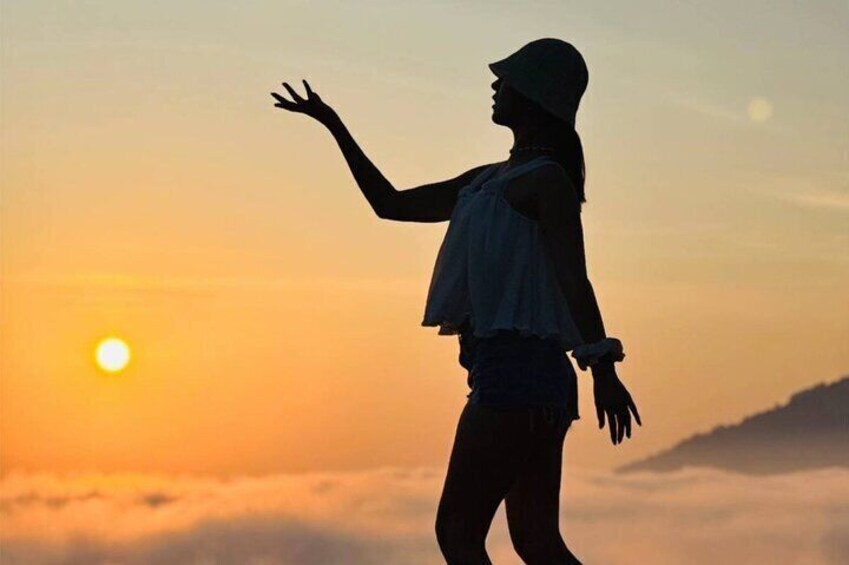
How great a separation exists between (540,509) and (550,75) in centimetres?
193

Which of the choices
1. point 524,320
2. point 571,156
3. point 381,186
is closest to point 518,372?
point 524,320

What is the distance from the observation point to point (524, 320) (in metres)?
9.45

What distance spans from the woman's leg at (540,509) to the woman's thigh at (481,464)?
0.16 metres

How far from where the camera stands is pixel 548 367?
31.3ft

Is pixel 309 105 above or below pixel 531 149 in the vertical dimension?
above

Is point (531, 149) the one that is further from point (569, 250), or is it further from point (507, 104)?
point (569, 250)

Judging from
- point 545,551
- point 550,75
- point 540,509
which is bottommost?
point 545,551

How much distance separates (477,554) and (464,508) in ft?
0.68

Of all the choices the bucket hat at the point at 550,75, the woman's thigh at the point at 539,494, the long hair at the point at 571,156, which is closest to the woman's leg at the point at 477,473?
the woman's thigh at the point at 539,494

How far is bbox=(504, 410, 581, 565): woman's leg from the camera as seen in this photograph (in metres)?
9.65

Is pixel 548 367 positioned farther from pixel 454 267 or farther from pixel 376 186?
pixel 376 186

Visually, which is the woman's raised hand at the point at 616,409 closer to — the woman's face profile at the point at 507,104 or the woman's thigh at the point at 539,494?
the woman's thigh at the point at 539,494

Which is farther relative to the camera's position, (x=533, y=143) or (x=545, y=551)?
(x=533, y=143)

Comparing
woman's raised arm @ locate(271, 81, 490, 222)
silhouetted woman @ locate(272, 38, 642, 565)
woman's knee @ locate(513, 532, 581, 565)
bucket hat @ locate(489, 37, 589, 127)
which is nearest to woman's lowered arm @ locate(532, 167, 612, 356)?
silhouetted woman @ locate(272, 38, 642, 565)
